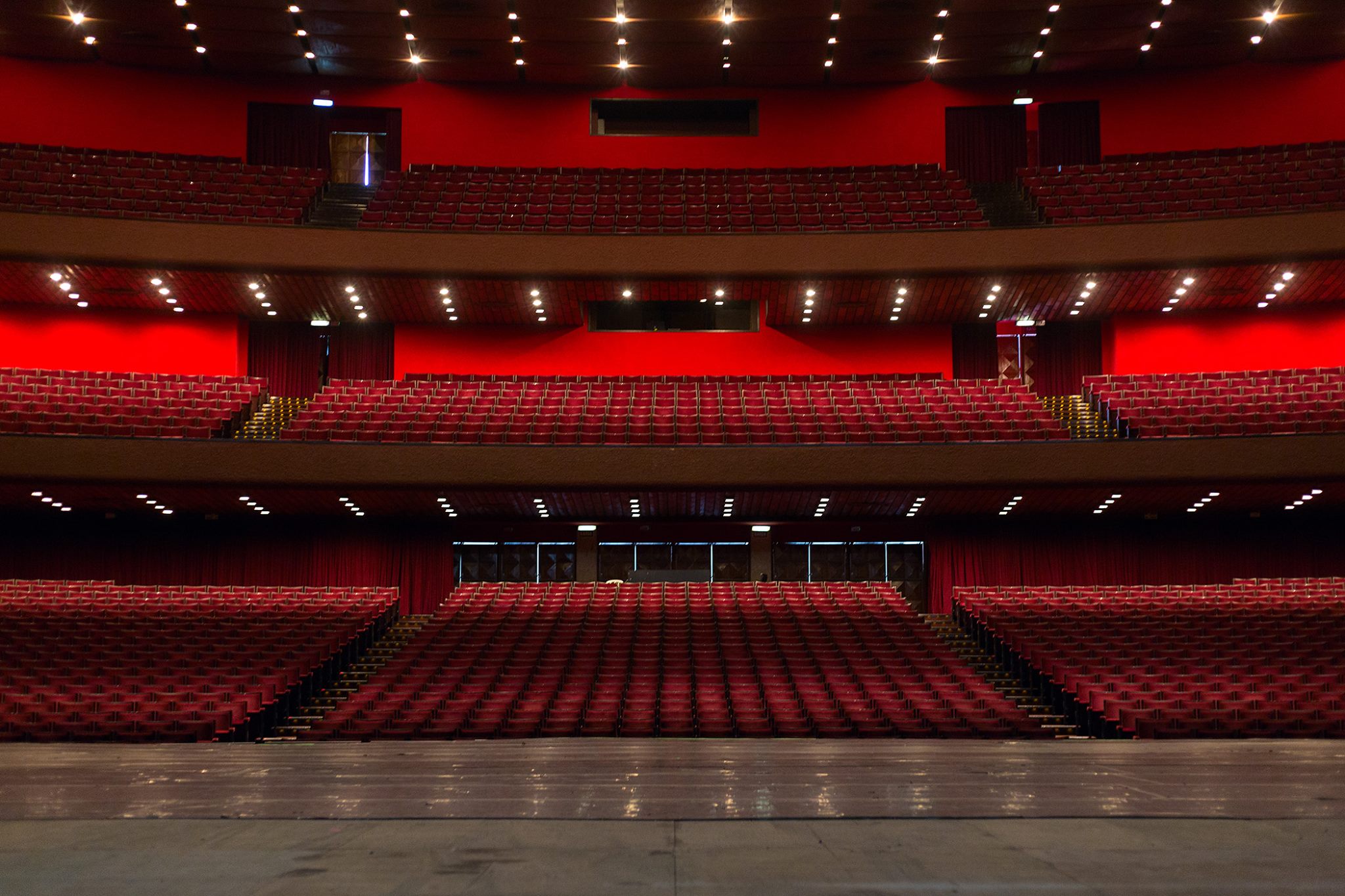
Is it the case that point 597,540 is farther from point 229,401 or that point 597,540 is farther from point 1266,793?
point 1266,793

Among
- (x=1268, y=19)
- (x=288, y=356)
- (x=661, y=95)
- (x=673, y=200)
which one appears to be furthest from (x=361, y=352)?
(x=1268, y=19)

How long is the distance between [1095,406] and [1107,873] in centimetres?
1068

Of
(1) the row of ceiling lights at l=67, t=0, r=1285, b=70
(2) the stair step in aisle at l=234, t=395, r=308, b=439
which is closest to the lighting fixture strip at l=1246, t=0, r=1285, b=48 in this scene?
(1) the row of ceiling lights at l=67, t=0, r=1285, b=70

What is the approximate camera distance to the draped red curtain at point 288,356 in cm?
1452

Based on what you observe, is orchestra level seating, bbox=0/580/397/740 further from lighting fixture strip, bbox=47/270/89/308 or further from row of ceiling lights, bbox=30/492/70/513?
lighting fixture strip, bbox=47/270/89/308

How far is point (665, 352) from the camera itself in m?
14.6

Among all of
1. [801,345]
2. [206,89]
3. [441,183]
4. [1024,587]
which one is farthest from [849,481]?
[206,89]

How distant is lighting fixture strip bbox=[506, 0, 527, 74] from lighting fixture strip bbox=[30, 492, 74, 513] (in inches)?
283

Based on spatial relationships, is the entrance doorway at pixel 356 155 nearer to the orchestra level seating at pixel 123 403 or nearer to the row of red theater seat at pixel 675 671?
the orchestra level seating at pixel 123 403

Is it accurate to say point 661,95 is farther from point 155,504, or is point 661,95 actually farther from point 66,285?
point 155,504

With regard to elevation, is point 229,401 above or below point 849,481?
above

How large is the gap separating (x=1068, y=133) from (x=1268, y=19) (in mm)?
2701

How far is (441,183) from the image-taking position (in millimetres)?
14227

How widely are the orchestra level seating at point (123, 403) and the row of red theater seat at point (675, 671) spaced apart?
3.30 meters
